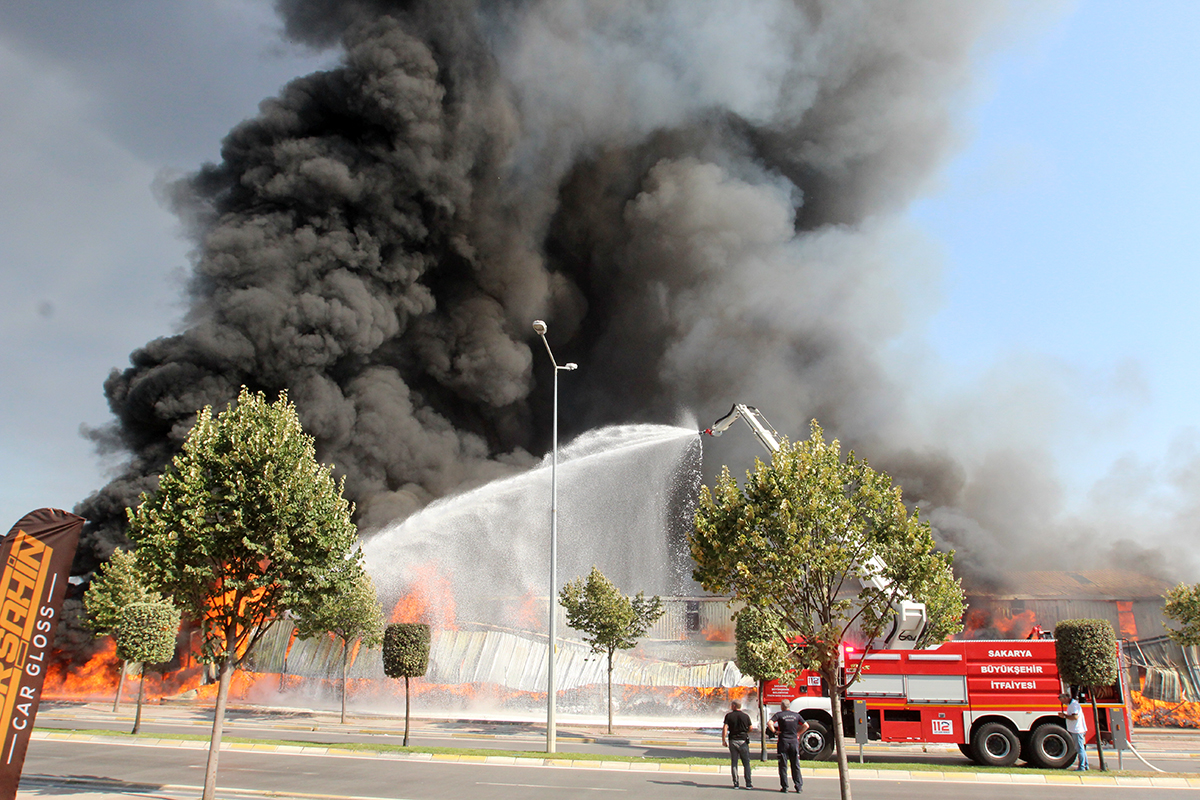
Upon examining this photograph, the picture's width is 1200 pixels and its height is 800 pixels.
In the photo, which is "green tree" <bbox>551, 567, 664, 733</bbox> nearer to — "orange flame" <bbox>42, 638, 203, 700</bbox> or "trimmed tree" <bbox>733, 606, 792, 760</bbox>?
"trimmed tree" <bbox>733, 606, 792, 760</bbox>

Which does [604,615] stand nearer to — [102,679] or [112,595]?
[112,595]

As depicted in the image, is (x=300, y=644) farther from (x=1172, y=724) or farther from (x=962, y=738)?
(x=1172, y=724)

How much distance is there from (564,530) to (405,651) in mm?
24561

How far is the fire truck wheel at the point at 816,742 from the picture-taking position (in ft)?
52.6

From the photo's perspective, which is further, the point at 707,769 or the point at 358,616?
the point at 358,616

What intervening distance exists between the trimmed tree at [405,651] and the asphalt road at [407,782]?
4.80 m

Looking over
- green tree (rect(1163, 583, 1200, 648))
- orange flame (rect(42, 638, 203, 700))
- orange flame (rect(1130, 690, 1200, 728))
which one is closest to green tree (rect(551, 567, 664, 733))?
green tree (rect(1163, 583, 1200, 648))

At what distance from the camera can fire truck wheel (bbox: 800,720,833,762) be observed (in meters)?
16.0

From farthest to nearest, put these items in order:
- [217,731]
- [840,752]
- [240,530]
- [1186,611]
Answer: [1186,611] < [240,530] < [217,731] < [840,752]

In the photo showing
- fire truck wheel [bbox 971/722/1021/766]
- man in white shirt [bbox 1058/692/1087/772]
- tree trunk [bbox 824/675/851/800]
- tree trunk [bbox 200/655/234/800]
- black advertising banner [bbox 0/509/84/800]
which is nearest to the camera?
black advertising banner [bbox 0/509/84/800]

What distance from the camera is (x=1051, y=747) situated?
15250mm

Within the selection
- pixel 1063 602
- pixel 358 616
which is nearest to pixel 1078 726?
pixel 358 616

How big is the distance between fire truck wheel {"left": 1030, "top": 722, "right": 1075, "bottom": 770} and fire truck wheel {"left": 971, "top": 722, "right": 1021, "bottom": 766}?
0.34 meters

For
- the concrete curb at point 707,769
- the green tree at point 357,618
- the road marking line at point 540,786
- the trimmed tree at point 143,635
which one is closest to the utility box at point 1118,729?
the concrete curb at point 707,769
